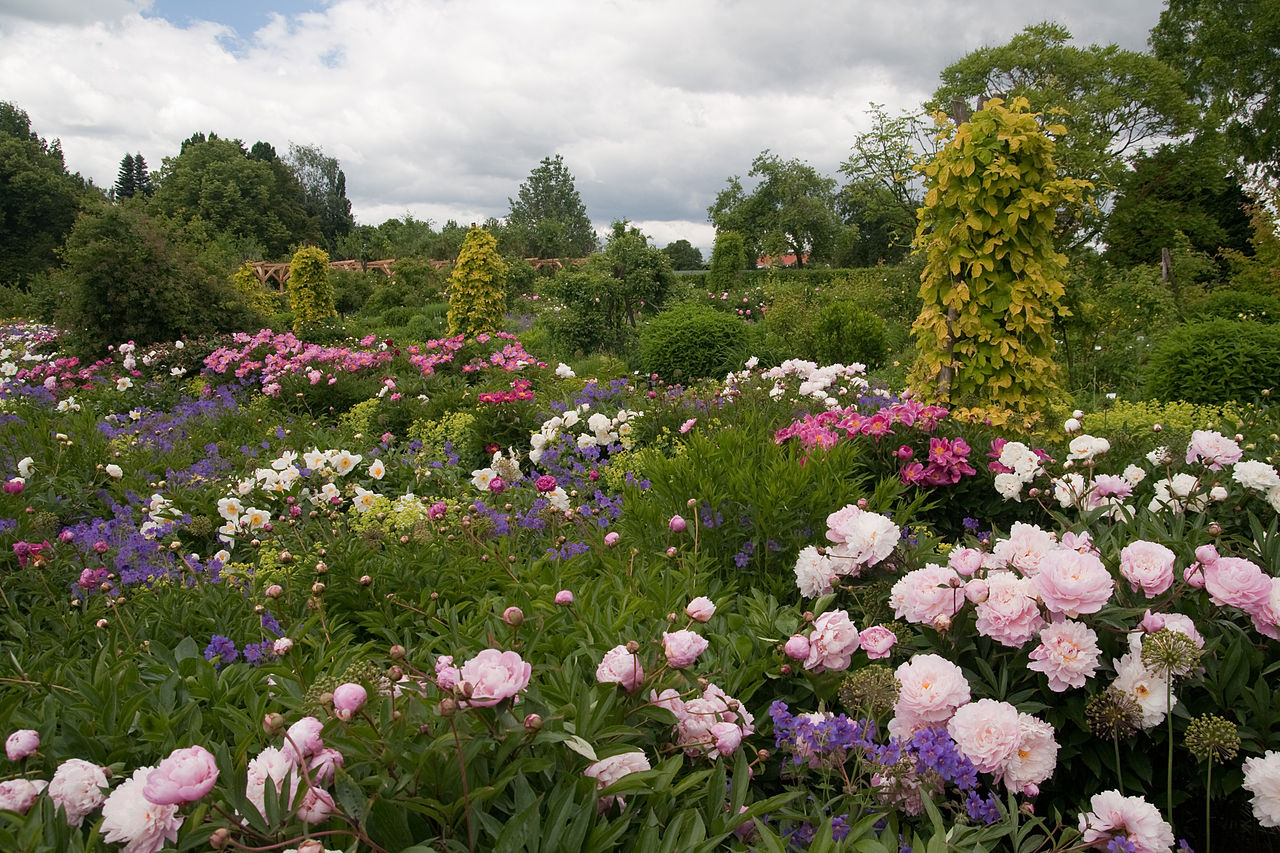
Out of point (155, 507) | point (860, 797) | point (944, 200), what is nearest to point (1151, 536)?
point (860, 797)

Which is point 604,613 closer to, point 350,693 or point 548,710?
point 548,710

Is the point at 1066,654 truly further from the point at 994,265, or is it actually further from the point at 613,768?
the point at 994,265

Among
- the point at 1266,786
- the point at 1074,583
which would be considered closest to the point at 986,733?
the point at 1074,583

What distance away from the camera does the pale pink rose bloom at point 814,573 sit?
189cm

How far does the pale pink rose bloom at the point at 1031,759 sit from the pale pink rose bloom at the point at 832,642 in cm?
33

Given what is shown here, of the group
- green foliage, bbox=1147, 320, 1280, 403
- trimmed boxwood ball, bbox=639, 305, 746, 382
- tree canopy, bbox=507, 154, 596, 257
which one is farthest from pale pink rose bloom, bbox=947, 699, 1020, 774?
tree canopy, bbox=507, 154, 596, 257

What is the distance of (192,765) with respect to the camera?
33.9 inches

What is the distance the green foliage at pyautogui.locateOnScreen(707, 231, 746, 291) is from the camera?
19281 mm

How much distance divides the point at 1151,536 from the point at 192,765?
7.25ft

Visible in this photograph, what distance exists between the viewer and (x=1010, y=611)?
144 centimetres

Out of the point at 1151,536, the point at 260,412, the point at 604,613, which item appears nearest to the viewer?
the point at 604,613

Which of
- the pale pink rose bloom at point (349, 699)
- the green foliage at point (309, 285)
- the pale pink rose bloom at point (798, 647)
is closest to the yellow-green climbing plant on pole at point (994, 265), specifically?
the pale pink rose bloom at point (798, 647)

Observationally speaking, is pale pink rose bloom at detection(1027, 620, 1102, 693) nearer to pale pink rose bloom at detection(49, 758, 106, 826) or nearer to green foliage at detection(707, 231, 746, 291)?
pale pink rose bloom at detection(49, 758, 106, 826)

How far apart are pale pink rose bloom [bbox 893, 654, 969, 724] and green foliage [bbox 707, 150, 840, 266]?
3495 centimetres
